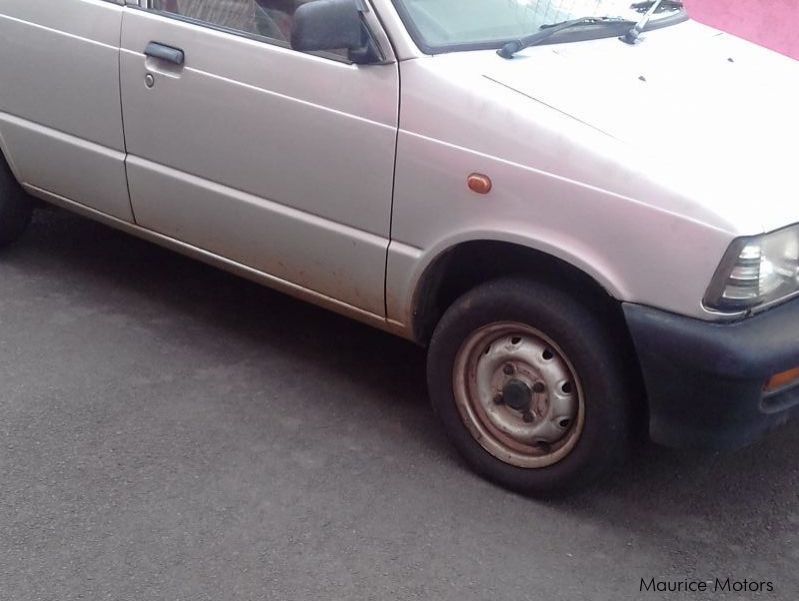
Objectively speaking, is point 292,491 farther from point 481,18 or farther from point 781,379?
point 481,18

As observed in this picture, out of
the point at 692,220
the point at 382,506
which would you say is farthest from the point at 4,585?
the point at 692,220

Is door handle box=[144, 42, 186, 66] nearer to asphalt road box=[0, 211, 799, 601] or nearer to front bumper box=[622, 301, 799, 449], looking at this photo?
asphalt road box=[0, 211, 799, 601]

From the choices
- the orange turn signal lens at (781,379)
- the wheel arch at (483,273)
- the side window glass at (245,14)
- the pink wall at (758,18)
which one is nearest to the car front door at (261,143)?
the side window glass at (245,14)

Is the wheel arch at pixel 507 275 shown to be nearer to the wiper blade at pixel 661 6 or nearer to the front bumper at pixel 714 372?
the front bumper at pixel 714 372

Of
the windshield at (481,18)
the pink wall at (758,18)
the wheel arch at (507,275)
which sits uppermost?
the windshield at (481,18)

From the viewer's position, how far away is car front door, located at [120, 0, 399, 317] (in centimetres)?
365

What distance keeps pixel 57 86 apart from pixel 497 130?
215cm

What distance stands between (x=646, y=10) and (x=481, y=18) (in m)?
0.84

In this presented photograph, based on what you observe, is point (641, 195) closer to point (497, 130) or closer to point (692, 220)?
point (692, 220)

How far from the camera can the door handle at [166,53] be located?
404 centimetres

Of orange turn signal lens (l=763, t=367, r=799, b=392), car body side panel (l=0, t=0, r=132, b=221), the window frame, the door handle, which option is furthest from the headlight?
car body side panel (l=0, t=0, r=132, b=221)

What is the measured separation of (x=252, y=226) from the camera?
405 cm

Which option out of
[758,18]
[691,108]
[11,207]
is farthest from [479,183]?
[758,18]

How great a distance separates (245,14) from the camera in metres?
4.00
